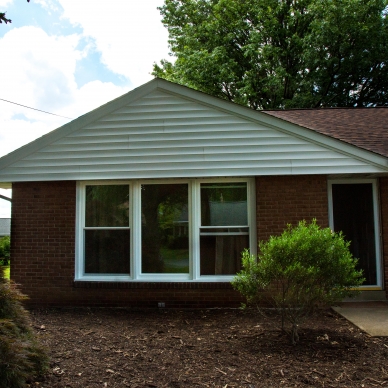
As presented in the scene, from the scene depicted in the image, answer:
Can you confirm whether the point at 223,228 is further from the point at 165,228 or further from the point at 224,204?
the point at 165,228

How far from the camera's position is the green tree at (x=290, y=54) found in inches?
728

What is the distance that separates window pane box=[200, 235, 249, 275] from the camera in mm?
7516

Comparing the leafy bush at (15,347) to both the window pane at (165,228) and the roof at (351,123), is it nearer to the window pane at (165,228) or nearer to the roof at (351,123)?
the window pane at (165,228)

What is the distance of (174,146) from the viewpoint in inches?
297

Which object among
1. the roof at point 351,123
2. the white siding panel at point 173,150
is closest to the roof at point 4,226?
the white siding panel at point 173,150

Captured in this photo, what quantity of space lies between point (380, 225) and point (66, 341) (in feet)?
19.1

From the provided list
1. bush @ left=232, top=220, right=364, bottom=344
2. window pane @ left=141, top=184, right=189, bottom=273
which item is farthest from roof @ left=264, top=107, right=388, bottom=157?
bush @ left=232, top=220, right=364, bottom=344

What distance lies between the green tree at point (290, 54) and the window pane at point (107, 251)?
1376cm

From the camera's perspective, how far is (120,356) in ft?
15.8

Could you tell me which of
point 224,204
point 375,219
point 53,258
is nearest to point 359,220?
point 375,219

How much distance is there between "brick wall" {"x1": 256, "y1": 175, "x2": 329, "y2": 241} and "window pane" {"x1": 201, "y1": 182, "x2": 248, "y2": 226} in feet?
1.01

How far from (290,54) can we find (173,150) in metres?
15.8

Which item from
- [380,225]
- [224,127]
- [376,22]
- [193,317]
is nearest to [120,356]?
[193,317]

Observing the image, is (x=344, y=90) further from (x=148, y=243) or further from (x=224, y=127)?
(x=148, y=243)
